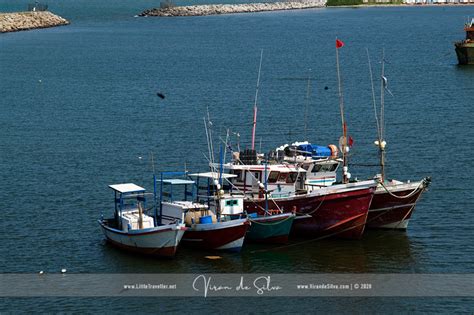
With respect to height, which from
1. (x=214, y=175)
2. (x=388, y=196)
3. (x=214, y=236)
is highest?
(x=214, y=175)

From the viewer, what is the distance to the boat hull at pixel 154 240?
156 feet

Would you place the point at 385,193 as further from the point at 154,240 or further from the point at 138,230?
the point at 138,230

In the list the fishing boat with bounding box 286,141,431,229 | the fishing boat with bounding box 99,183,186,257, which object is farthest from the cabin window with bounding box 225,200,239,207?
the fishing boat with bounding box 286,141,431,229

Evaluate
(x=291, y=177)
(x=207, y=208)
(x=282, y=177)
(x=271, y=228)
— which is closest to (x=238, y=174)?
(x=282, y=177)

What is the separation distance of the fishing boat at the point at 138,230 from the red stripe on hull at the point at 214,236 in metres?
1.05

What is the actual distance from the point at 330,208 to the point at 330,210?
0.10 m

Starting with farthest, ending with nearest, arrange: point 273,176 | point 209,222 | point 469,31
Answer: point 469,31 < point 273,176 < point 209,222

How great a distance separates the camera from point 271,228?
5019 cm

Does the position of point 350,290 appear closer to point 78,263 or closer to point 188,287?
point 188,287

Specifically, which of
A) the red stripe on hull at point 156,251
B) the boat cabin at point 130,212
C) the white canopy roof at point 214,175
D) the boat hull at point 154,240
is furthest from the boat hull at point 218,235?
the white canopy roof at point 214,175

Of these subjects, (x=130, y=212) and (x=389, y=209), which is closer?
(x=130, y=212)

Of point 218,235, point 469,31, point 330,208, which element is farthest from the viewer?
point 469,31

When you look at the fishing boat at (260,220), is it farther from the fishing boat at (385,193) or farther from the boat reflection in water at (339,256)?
the fishing boat at (385,193)

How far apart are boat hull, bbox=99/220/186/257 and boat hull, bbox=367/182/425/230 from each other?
A: 423 inches
